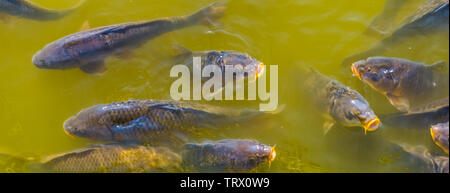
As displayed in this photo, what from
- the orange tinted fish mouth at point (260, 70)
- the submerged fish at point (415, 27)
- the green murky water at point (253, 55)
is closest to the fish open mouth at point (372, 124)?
the green murky water at point (253, 55)

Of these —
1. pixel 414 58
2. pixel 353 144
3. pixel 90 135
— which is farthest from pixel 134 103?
pixel 414 58

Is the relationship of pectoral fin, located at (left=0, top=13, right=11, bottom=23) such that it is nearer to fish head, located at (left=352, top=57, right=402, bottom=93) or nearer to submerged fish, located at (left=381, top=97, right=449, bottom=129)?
fish head, located at (left=352, top=57, right=402, bottom=93)

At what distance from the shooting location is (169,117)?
3.61 m

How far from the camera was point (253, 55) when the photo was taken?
173 inches

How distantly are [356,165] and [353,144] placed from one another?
0.80ft

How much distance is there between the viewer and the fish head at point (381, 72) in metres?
3.91

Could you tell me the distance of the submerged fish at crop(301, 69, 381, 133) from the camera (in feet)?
11.2

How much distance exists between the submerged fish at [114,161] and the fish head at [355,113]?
1.76 meters

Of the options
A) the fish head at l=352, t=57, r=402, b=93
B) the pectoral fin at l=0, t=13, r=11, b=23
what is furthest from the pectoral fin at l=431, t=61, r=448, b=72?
the pectoral fin at l=0, t=13, r=11, b=23

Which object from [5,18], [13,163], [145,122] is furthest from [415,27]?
[5,18]

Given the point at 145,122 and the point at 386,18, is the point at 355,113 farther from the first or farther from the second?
the point at 145,122

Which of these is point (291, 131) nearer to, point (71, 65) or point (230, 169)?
point (230, 169)

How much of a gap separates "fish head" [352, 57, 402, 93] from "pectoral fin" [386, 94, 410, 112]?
3.8 inches

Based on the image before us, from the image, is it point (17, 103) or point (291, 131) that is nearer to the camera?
point (291, 131)
